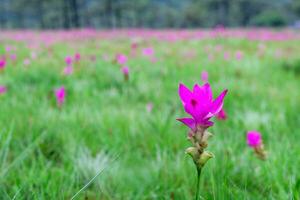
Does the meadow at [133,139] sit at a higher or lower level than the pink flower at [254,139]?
lower

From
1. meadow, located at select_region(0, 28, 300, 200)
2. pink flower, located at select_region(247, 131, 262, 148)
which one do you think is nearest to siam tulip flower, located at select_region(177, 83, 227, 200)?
meadow, located at select_region(0, 28, 300, 200)

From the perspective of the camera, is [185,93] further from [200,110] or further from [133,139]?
[133,139]

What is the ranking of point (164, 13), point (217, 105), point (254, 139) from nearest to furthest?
point (217, 105)
point (254, 139)
point (164, 13)

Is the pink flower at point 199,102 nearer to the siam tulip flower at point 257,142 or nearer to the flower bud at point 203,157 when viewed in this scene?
the flower bud at point 203,157

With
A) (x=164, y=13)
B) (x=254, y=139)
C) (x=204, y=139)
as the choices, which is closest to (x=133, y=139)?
(x=254, y=139)

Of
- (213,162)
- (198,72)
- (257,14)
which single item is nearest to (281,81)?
(198,72)

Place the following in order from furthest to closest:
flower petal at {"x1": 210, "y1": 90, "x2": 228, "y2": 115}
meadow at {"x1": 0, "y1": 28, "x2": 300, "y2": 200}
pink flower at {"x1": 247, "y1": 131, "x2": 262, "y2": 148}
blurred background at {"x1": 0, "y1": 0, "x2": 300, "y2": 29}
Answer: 1. blurred background at {"x1": 0, "y1": 0, "x2": 300, "y2": 29}
2. pink flower at {"x1": 247, "y1": 131, "x2": 262, "y2": 148}
3. meadow at {"x1": 0, "y1": 28, "x2": 300, "y2": 200}
4. flower petal at {"x1": 210, "y1": 90, "x2": 228, "y2": 115}

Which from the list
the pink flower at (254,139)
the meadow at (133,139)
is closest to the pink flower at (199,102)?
the meadow at (133,139)

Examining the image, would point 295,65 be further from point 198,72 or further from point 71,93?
point 71,93

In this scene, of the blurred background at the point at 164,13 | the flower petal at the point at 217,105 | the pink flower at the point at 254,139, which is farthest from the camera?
the blurred background at the point at 164,13

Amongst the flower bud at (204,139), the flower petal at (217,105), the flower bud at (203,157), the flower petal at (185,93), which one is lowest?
the flower bud at (203,157)

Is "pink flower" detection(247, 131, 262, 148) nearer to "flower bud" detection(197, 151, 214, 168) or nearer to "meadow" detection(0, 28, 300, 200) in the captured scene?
"meadow" detection(0, 28, 300, 200)

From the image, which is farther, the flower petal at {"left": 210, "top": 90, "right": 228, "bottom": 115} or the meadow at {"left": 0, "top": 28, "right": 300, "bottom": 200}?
the meadow at {"left": 0, "top": 28, "right": 300, "bottom": 200}

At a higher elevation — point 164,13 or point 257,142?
point 164,13
